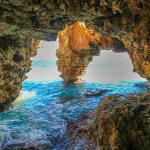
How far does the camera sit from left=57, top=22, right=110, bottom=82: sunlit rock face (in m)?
19.1

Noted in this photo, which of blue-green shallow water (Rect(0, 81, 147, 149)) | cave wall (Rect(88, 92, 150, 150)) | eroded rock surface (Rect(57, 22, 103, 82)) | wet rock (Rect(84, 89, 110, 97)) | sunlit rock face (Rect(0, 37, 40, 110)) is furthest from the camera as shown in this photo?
eroded rock surface (Rect(57, 22, 103, 82))

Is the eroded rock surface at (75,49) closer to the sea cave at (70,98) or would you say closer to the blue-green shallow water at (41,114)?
the blue-green shallow water at (41,114)

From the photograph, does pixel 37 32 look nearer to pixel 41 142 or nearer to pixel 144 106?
pixel 41 142

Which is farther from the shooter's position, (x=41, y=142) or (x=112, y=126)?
(x=41, y=142)

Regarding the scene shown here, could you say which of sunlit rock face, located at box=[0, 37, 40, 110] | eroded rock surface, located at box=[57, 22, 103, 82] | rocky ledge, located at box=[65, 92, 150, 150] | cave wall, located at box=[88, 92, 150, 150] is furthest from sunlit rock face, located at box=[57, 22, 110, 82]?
cave wall, located at box=[88, 92, 150, 150]

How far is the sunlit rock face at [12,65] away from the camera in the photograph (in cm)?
1196

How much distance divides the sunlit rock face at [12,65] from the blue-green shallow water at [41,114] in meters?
1.11

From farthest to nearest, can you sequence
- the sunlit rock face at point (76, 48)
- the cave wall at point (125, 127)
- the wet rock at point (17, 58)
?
1. the sunlit rock face at point (76, 48)
2. the wet rock at point (17, 58)
3. the cave wall at point (125, 127)

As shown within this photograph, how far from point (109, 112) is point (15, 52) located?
25.2 ft

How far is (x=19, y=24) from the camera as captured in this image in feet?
29.5

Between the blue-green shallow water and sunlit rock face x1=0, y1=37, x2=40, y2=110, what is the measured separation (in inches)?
43.8

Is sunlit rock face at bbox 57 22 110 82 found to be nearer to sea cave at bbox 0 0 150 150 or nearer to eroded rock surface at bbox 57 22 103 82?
eroded rock surface at bbox 57 22 103 82

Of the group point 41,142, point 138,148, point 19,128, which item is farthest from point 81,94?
point 138,148

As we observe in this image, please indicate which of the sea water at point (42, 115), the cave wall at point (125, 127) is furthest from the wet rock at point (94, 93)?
the cave wall at point (125, 127)
